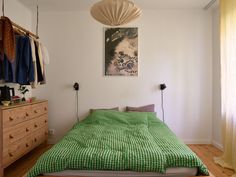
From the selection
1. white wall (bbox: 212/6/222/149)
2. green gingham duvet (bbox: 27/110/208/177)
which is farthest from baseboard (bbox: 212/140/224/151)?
green gingham duvet (bbox: 27/110/208/177)

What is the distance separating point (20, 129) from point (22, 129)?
52 millimetres

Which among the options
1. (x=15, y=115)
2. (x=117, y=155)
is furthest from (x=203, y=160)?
(x=15, y=115)

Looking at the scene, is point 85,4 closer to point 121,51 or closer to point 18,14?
point 121,51

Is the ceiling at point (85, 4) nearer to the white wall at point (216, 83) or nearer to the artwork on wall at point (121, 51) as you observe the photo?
the white wall at point (216, 83)

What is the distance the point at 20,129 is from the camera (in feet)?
8.95

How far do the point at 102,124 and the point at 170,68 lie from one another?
1647mm

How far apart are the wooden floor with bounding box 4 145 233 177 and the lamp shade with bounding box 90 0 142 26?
2.16m

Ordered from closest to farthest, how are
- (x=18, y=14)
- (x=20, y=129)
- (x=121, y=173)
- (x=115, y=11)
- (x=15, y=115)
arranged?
(x=121, y=173), (x=115, y=11), (x=15, y=115), (x=20, y=129), (x=18, y=14)

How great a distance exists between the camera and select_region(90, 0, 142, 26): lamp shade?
1939 millimetres

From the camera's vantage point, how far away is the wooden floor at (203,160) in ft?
8.56

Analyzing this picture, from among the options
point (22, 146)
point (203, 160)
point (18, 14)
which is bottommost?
point (203, 160)

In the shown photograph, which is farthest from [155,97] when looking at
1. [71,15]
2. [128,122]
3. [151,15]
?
[71,15]

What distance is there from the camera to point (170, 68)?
12.3 feet

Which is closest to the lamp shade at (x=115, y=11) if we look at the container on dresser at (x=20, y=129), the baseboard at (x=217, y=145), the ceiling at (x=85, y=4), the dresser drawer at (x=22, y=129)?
the ceiling at (x=85, y=4)
